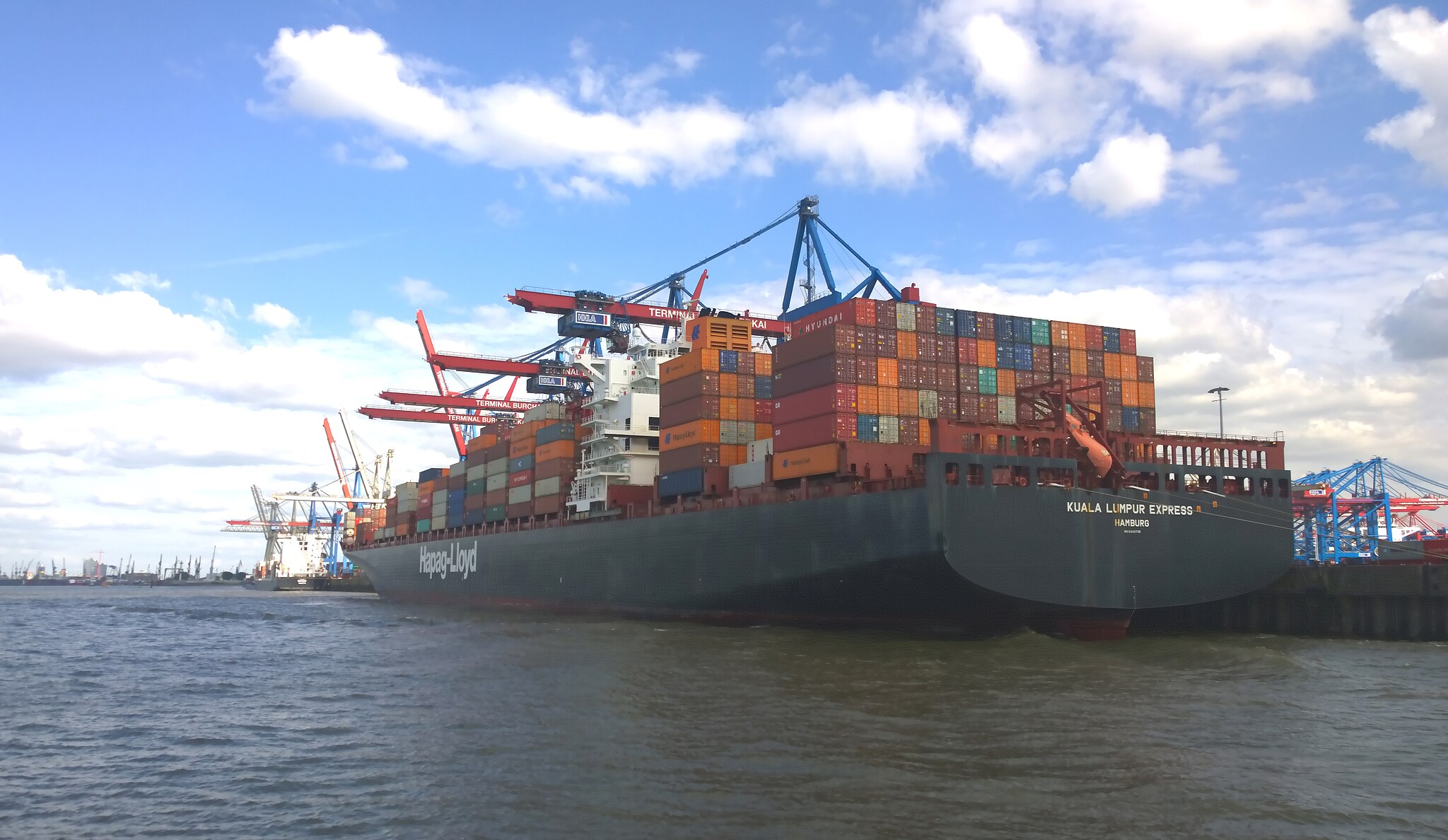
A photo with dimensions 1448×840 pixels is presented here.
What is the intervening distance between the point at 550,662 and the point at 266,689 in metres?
6.60

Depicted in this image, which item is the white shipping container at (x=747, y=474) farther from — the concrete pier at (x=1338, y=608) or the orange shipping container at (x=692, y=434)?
the concrete pier at (x=1338, y=608)

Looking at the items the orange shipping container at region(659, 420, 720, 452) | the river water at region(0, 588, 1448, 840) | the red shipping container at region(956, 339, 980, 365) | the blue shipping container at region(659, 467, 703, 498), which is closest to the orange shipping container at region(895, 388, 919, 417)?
the red shipping container at region(956, 339, 980, 365)

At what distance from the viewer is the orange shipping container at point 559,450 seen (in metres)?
47.8

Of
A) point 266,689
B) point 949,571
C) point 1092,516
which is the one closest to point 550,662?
point 266,689

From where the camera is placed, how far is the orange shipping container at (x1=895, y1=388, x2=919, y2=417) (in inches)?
1233

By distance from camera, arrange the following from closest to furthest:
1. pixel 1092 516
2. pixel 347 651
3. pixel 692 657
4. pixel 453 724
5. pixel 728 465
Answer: pixel 453 724 < pixel 692 657 < pixel 1092 516 < pixel 347 651 < pixel 728 465

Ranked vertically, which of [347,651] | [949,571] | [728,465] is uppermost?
[728,465]

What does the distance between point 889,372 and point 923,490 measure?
575cm

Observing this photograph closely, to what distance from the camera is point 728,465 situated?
3675 centimetres

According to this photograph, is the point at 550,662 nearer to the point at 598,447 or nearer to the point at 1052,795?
the point at 1052,795

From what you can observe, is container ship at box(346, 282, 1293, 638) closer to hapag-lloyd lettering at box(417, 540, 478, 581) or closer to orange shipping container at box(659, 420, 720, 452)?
orange shipping container at box(659, 420, 720, 452)

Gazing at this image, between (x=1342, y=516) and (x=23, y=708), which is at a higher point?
(x=1342, y=516)

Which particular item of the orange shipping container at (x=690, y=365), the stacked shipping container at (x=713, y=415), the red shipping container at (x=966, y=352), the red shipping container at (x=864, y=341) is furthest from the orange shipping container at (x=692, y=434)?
the red shipping container at (x=966, y=352)

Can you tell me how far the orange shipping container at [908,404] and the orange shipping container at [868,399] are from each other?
0.76 metres
